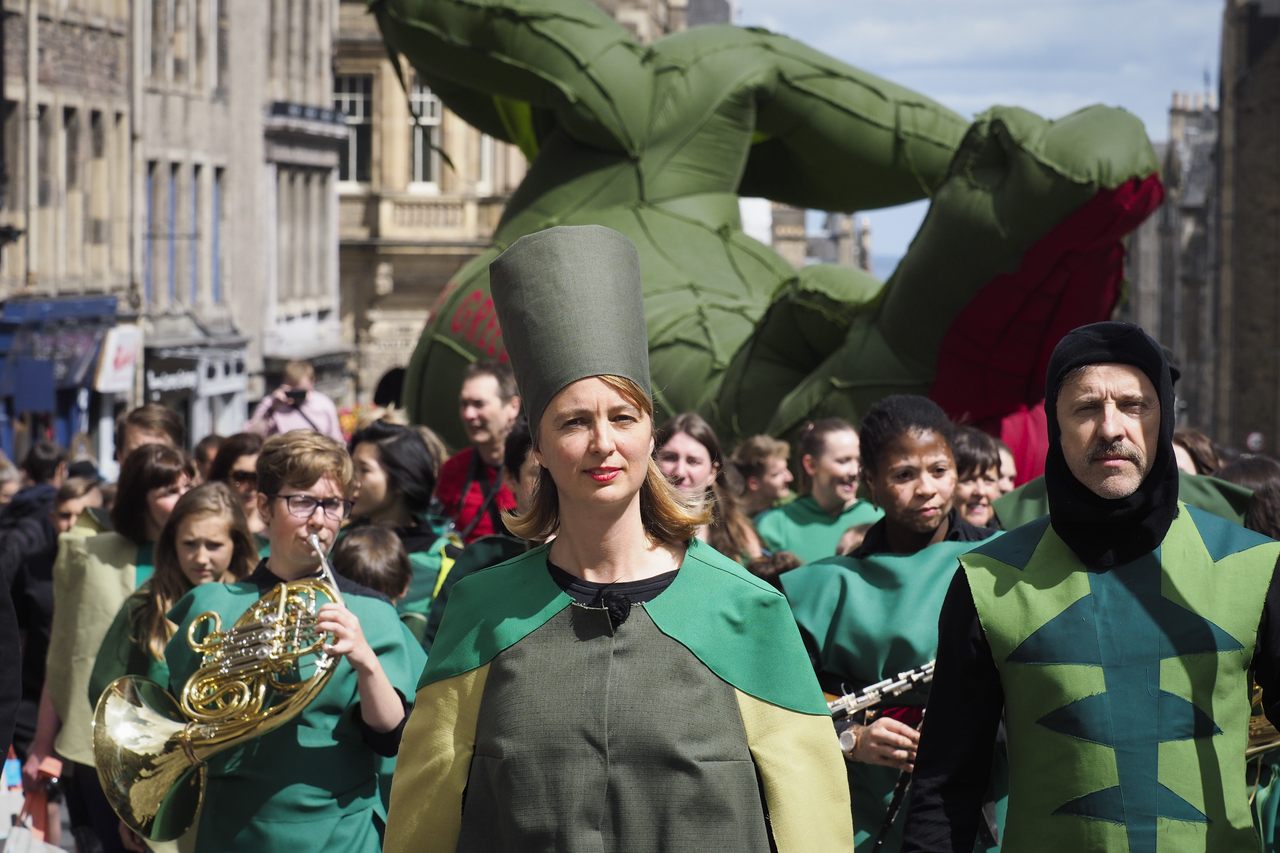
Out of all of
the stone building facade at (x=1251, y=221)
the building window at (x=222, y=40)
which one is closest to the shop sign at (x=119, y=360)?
the building window at (x=222, y=40)

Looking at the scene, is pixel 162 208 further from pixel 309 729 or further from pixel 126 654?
pixel 309 729

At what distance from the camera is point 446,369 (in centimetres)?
1273

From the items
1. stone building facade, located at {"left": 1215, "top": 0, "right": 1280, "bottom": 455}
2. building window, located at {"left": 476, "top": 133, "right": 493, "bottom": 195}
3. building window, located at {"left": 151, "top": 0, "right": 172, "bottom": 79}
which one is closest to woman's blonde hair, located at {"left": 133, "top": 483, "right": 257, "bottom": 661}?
building window, located at {"left": 151, "top": 0, "right": 172, "bottom": 79}

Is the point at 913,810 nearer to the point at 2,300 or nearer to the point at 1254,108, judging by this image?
the point at 2,300

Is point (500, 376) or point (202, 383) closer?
point (500, 376)

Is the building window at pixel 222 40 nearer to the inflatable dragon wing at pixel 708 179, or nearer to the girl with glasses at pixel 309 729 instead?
the inflatable dragon wing at pixel 708 179

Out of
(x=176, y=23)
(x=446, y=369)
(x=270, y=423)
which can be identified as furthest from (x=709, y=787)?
(x=176, y=23)

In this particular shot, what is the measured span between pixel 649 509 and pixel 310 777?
167 cm

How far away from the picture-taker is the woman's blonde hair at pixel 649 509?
354cm

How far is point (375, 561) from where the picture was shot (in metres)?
5.87

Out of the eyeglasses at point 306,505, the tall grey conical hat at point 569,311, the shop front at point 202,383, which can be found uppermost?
the tall grey conical hat at point 569,311

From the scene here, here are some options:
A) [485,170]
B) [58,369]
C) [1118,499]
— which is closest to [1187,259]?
[485,170]

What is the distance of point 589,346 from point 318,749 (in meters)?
1.80

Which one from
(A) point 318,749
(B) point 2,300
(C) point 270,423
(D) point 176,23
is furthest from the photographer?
(D) point 176,23
